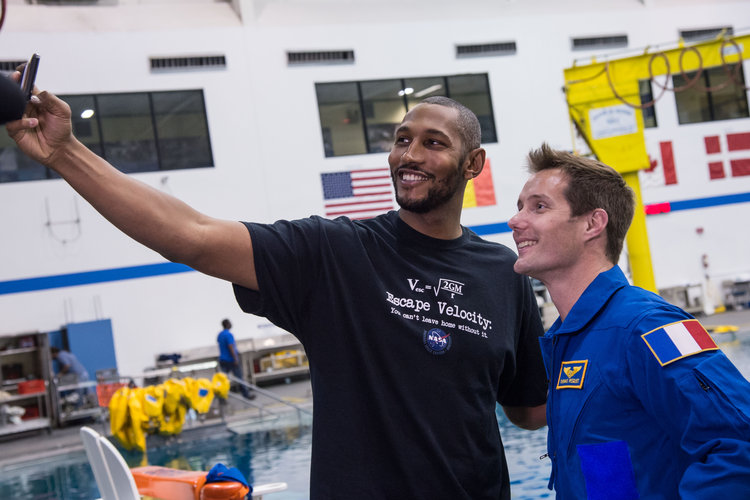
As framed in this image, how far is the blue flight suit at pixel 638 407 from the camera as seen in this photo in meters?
1.38

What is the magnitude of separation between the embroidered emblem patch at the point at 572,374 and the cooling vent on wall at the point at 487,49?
59.2ft

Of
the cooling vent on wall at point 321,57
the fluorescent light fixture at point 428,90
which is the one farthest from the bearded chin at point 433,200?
the fluorescent light fixture at point 428,90

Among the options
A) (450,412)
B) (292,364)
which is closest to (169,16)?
(292,364)

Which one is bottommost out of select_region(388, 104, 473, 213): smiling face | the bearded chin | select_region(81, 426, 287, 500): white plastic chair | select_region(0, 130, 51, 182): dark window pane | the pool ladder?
the pool ladder

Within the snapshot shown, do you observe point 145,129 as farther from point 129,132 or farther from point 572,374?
point 572,374

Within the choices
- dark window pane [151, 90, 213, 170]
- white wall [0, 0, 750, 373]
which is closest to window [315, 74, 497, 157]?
white wall [0, 0, 750, 373]

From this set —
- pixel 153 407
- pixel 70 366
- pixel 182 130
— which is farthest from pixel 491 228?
pixel 153 407

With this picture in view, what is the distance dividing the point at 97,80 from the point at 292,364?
23.3 ft

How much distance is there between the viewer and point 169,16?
17047 mm

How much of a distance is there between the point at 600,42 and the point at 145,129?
455 inches

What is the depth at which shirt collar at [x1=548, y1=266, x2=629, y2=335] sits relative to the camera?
1714mm

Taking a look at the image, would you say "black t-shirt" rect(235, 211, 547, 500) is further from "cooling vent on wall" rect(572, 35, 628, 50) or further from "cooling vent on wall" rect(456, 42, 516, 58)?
"cooling vent on wall" rect(572, 35, 628, 50)

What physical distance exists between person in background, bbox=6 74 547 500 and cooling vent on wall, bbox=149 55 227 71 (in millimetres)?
15597

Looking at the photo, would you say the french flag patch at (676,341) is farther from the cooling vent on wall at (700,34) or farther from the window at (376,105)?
the cooling vent on wall at (700,34)
